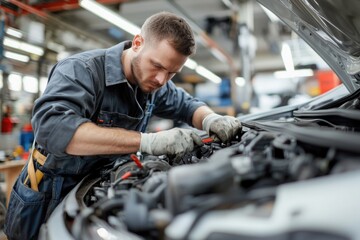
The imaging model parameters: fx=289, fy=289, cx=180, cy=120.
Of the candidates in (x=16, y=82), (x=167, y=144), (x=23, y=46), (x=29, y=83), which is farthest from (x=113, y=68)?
(x=29, y=83)

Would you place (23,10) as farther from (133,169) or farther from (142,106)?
(133,169)

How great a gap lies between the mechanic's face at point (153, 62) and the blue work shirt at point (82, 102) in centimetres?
7

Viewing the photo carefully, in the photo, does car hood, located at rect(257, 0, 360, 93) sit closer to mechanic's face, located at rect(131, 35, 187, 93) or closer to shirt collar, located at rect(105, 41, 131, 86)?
mechanic's face, located at rect(131, 35, 187, 93)

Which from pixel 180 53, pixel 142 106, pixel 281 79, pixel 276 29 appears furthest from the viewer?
pixel 281 79

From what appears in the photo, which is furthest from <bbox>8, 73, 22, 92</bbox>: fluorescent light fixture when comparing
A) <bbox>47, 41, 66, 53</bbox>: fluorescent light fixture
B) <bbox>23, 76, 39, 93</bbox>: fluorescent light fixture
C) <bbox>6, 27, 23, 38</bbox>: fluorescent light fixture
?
<bbox>6, 27, 23, 38</bbox>: fluorescent light fixture

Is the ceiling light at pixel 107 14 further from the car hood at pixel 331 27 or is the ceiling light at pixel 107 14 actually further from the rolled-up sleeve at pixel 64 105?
the rolled-up sleeve at pixel 64 105

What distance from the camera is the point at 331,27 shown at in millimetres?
1233

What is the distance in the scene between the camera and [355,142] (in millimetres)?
550

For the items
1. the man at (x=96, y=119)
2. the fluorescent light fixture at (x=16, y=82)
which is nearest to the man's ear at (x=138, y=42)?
the man at (x=96, y=119)

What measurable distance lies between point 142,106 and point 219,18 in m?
4.39

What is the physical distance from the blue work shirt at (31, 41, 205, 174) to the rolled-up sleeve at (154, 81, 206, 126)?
26 cm

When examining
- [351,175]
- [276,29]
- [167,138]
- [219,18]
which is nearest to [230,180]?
[351,175]

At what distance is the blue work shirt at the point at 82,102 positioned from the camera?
1.04 m

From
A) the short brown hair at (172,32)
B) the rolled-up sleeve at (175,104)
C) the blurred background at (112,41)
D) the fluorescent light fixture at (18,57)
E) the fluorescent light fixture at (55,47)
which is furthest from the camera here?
the fluorescent light fixture at (55,47)
